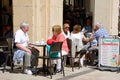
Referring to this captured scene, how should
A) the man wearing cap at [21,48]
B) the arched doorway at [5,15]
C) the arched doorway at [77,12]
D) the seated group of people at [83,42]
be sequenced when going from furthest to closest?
the arched doorway at [77,12] → the arched doorway at [5,15] → the seated group of people at [83,42] → the man wearing cap at [21,48]

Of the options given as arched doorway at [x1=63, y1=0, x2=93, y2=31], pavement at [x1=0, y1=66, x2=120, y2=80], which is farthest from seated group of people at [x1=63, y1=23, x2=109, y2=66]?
arched doorway at [x1=63, y1=0, x2=93, y2=31]

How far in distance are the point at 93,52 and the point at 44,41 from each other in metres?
1.95

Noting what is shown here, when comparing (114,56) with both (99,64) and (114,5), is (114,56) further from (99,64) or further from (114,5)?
(114,5)

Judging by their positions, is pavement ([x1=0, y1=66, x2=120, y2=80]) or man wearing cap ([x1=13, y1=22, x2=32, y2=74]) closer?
pavement ([x1=0, y1=66, x2=120, y2=80])

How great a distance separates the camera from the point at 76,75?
38.7 ft

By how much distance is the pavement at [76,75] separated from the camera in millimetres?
10977

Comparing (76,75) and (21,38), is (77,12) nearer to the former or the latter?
(76,75)

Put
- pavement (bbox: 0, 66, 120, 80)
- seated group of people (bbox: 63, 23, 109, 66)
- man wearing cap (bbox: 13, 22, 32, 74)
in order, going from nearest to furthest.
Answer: pavement (bbox: 0, 66, 120, 80) → man wearing cap (bbox: 13, 22, 32, 74) → seated group of people (bbox: 63, 23, 109, 66)

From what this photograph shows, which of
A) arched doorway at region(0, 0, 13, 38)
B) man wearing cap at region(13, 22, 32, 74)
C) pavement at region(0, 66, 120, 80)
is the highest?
arched doorway at region(0, 0, 13, 38)

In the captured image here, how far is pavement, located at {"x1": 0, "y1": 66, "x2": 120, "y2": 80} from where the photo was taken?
11.0 meters

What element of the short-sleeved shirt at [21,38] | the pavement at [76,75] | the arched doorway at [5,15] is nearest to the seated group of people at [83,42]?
the pavement at [76,75]

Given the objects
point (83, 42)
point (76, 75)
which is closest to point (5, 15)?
point (83, 42)

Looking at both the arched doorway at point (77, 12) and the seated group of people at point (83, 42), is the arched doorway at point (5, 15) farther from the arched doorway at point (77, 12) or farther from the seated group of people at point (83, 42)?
the arched doorway at point (77, 12)

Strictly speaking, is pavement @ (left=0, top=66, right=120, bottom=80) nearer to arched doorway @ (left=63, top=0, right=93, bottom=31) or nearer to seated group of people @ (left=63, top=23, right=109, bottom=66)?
seated group of people @ (left=63, top=23, right=109, bottom=66)
